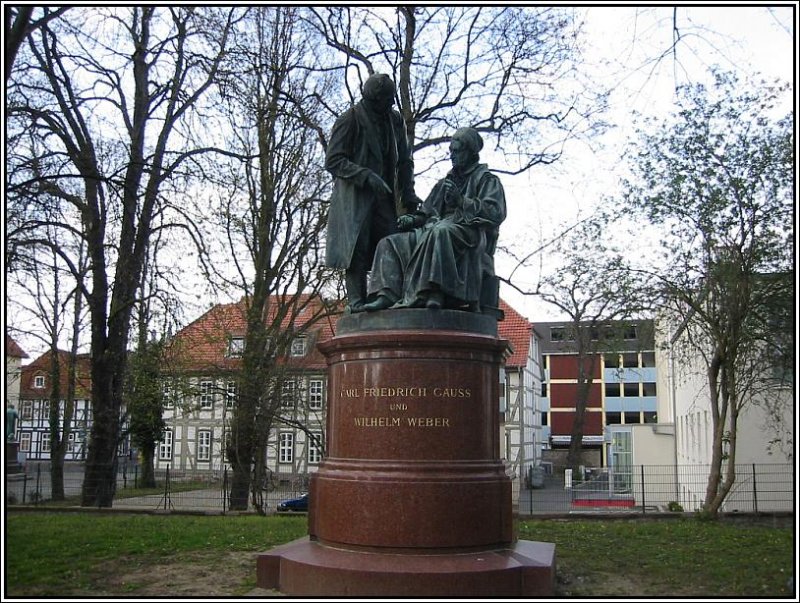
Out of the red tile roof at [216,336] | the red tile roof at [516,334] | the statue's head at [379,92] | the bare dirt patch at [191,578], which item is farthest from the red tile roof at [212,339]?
the red tile roof at [516,334]

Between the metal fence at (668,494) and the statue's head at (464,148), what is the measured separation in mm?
8403

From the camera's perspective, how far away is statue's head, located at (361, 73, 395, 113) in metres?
7.67

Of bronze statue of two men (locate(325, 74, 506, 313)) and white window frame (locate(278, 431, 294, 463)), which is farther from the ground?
bronze statue of two men (locate(325, 74, 506, 313))

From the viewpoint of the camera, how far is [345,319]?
284 inches

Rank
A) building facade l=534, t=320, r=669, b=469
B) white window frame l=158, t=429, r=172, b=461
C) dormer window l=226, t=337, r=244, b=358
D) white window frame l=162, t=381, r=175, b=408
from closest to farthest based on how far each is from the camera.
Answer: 1. white window frame l=162, t=381, r=175, b=408
2. dormer window l=226, t=337, r=244, b=358
3. white window frame l=158, t=429, r=172, b=461
4. building facade l=534, t=320, r=669, b=469

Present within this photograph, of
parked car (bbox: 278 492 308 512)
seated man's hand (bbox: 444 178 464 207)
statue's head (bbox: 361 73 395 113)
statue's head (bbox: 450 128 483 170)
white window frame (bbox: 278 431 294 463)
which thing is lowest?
parked car (bbox: 278 492 308 512)

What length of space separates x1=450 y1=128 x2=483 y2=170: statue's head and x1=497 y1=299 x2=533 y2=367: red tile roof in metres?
31.1

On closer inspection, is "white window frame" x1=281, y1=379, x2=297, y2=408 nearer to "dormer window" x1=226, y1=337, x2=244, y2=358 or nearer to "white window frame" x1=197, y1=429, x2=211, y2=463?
"dormer window" x1=226, y1=337, x2=244, y2=358

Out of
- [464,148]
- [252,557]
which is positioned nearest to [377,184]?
[464,148]

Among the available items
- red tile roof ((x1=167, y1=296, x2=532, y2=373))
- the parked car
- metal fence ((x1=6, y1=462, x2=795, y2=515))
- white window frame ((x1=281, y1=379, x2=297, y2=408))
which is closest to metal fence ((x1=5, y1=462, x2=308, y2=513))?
metal fence ((x1=6, y1=462, x2=795, y2=515))

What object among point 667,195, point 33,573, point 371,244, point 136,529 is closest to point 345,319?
point 371,244

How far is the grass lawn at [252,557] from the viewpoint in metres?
6.26

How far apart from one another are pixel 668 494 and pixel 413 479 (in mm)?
18045

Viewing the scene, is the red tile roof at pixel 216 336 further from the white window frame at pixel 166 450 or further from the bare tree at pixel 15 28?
the white window frame at pixel 166 450
